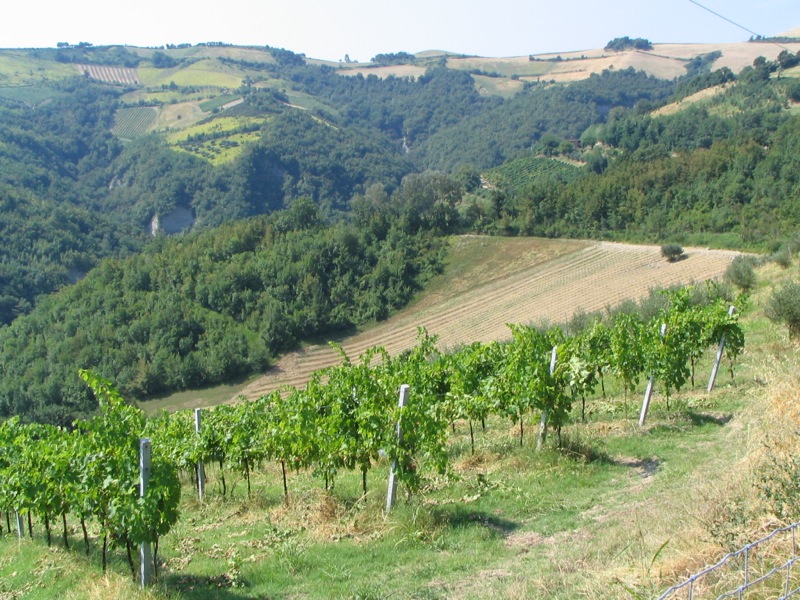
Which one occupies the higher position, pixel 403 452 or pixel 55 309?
pixel 403 452

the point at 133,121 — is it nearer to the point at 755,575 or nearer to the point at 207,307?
the point at 207,307

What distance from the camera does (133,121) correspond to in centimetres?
19038

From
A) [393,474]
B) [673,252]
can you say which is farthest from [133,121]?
[393,474]

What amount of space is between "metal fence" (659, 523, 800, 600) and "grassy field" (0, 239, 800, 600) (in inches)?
2.7

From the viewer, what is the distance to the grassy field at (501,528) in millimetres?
6027

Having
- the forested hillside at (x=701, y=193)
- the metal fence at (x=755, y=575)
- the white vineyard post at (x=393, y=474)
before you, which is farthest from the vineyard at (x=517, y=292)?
the metal fence at (x=755, y=575)

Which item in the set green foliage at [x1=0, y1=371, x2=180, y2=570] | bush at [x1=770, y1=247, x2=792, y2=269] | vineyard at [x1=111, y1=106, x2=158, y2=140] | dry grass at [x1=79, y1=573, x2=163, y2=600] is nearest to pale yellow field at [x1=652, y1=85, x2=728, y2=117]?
bush at [x1=770, y1=247, x2=792, y2=269]

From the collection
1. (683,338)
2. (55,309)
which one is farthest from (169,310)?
(683,338)

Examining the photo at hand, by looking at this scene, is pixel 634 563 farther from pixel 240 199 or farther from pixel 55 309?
pixel 240 199

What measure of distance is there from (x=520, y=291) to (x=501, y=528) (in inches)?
1940

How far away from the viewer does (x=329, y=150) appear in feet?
586

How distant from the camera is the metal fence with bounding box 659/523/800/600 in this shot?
453cm

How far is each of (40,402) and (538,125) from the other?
161 metres

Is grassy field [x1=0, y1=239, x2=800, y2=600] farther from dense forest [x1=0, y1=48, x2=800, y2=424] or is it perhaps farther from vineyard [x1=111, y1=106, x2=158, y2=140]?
vineyard [x1=111, y1=106, x2=158, y2=140]
